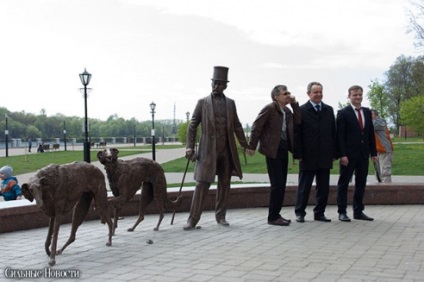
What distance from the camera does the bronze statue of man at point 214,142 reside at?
316 inches

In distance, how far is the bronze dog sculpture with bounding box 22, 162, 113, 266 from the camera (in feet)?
18.8

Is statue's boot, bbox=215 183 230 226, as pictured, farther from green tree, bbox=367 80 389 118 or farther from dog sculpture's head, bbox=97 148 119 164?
green tree, bbox=367 80 389 118

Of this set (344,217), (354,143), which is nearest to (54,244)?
(344,217)

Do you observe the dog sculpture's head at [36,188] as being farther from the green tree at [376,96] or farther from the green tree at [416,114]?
the green tree at [376,96]

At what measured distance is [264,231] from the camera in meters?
7.66

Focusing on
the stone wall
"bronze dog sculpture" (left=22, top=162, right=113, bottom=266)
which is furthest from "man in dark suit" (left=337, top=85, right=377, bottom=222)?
"bronze dog sculpture" (left=22, top=162, right=113, bottom=266)

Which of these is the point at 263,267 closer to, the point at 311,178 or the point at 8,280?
the point at 8,280

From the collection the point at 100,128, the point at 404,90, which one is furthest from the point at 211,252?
the point at 100,128

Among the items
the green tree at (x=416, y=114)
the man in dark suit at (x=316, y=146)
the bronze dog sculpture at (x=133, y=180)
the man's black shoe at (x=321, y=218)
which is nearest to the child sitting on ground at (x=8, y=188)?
the bronze dog sculpture at (x=133, y=180)

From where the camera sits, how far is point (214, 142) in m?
8.03

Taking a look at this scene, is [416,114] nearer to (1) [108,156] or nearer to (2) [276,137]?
(2) [276,137]

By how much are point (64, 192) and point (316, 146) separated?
3.91 metres

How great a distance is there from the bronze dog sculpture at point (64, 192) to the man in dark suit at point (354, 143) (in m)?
3.69

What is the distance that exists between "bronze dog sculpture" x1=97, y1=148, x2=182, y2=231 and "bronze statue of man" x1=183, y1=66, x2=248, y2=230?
1.50 ft
